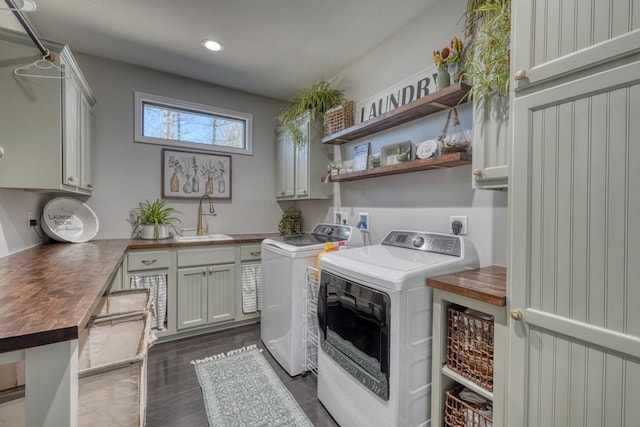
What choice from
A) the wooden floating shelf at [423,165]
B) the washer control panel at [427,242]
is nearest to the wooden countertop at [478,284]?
the washer control panel at [427,242]

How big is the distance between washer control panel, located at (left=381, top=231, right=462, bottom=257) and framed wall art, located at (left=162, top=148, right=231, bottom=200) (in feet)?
7.03

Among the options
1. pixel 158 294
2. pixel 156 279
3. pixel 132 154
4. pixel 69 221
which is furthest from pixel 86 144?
pixel 158 294

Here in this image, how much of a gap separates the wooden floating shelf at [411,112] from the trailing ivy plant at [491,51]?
6.6 inches

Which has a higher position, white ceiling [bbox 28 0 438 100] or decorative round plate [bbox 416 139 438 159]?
white ceiling [bbox 28 0 438 100]

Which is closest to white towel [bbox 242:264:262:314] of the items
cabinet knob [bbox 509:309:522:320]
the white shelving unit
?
the white shelving unit

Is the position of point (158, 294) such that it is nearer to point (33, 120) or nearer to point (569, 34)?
point (33, 120)

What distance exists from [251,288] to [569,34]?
290 cm

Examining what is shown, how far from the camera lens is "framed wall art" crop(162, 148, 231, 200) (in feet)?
10.00

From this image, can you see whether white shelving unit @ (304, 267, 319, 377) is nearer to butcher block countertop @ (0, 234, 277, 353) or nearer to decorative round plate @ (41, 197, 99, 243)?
butcher block countertop @ (0, 234, 277, 353)

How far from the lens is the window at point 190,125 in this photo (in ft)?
9.68

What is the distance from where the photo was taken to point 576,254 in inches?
34.5

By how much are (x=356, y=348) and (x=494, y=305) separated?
740mm

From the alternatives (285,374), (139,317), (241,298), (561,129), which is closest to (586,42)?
(561,129)

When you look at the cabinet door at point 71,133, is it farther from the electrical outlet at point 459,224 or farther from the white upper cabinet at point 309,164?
the electrical outlet at point 459,224
